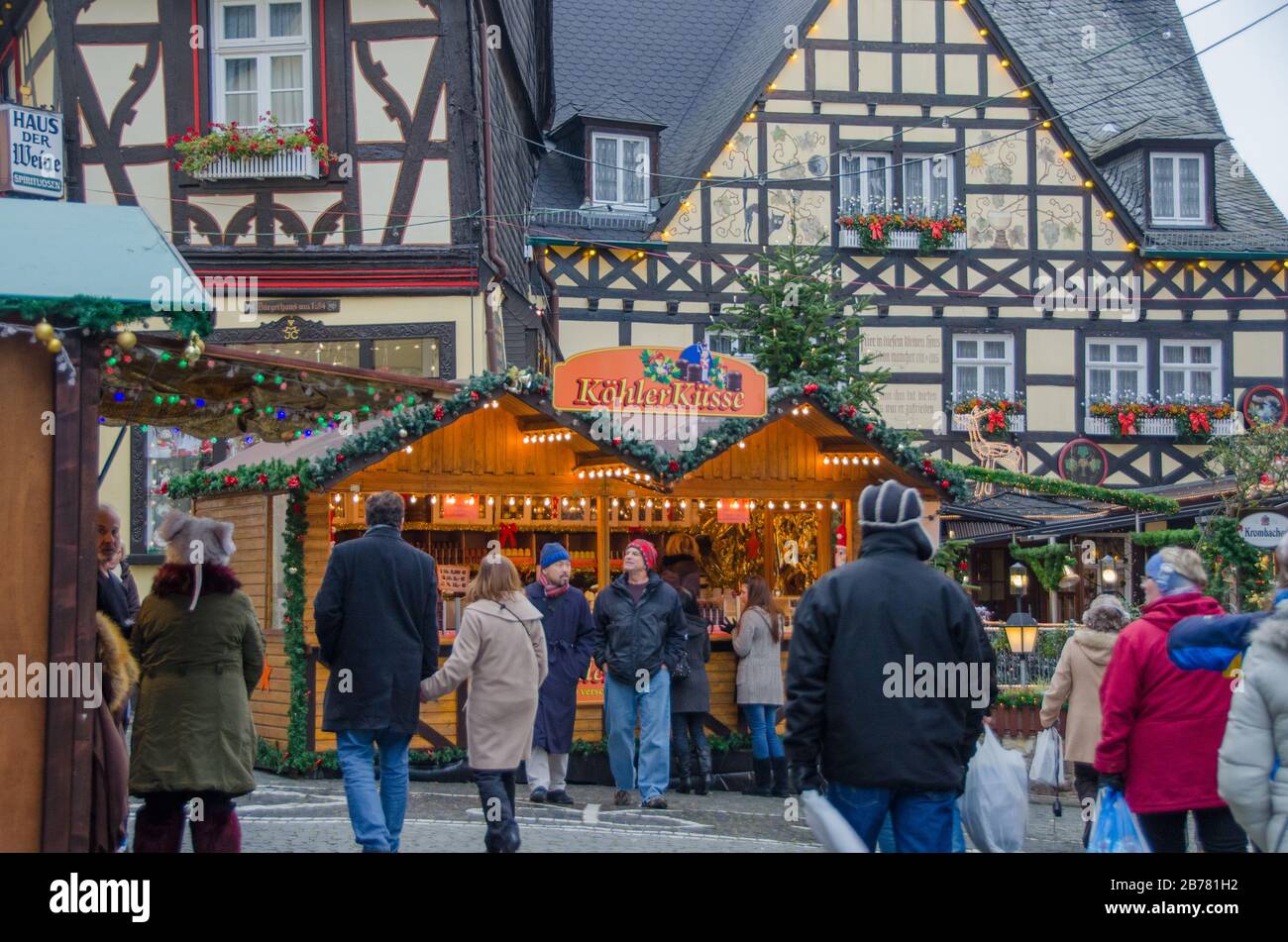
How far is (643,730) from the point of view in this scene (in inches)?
423

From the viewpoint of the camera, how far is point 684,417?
12.7 m

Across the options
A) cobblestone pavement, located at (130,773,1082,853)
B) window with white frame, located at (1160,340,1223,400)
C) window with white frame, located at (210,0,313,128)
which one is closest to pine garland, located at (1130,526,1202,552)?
window with white frame, located at (1160,340,1223,400)

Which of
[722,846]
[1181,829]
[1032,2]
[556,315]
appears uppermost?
[1032,2]

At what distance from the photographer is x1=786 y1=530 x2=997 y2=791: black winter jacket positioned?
5.53 m

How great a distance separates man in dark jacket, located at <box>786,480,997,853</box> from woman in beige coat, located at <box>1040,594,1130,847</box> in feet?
10.8

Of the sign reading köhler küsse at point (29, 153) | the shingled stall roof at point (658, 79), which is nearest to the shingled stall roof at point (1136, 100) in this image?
the shingled stall roof at point (658, 79)

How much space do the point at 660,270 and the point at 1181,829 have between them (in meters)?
18.3

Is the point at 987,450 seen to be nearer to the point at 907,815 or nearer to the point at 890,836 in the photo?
the point at 890,836

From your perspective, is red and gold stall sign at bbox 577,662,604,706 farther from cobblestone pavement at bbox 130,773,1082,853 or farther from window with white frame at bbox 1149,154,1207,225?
window with white frame at bbox 1149,154,1207,225

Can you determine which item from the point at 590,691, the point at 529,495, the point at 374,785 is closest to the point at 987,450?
the point at 529,495

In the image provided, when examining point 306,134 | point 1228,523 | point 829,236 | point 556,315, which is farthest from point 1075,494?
point 306,134

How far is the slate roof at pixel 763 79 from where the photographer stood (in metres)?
25.1

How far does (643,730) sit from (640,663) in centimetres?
48

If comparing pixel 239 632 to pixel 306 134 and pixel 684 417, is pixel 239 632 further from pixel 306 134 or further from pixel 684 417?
pixel 306 134
